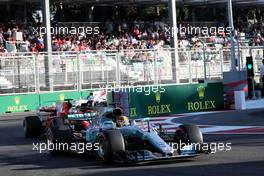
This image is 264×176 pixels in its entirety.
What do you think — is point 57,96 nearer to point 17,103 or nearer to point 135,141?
point 17,103

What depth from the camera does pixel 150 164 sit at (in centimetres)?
1031

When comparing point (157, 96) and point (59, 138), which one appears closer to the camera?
point (59, 138)

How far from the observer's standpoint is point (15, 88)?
87.9ft

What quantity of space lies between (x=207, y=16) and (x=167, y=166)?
39.7 metres

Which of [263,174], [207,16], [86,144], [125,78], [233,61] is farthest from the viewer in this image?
[207,16]

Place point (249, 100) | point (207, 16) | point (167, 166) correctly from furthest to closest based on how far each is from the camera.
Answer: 1. point (207, 16)
2. point (249, 100)
3. point (167, 166)

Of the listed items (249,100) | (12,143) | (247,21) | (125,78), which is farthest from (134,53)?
(247,21)

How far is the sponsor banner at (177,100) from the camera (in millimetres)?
21312

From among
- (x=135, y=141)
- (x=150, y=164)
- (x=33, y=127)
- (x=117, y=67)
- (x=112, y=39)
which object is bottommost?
(x=150, y=164)

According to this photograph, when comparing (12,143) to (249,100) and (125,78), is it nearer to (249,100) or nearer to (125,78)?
(249,100)

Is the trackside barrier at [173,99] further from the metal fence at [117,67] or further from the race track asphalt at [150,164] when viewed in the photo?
the race track asphalt at [150,164]

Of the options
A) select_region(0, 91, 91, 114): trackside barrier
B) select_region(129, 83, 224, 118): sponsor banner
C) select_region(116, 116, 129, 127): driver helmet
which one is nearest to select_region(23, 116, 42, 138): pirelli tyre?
select_region(116, 116, 129, 127): driver helmet

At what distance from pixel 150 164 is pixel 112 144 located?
2.38ft

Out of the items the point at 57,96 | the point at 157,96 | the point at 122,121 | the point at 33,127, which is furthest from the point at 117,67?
the point at 122,121
